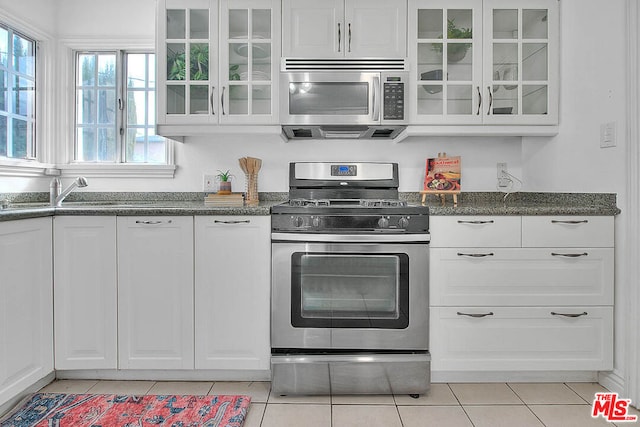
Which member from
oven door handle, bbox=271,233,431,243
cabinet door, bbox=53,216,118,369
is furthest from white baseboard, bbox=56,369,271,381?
oven door handle, bbox=271,233,431,243

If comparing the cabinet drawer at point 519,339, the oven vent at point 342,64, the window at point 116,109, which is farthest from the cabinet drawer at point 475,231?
the window at point 116,109

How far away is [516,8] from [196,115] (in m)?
1.96

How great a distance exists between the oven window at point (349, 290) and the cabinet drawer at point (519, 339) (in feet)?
0.81

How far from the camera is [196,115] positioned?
2.50m

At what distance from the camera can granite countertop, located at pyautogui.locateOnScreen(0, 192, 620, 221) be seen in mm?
2131

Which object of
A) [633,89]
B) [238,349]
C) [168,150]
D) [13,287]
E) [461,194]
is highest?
[633,89]

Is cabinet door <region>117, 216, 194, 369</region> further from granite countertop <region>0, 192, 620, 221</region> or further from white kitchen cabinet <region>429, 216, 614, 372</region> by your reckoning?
white kitchen cabinet <region>429, 216, 614, 372</region>

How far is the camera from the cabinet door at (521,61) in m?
2.48

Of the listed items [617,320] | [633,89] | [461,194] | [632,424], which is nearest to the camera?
[632,424]

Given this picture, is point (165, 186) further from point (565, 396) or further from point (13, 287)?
point (565, 396)

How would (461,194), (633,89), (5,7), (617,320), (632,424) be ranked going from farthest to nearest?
(461,194) → (5,7) → (617,320) → (633,89) → (632,424)

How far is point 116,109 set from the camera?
290 centimetres

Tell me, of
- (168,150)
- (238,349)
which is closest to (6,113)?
(168,150)

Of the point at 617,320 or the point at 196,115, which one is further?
the point at 196,115
